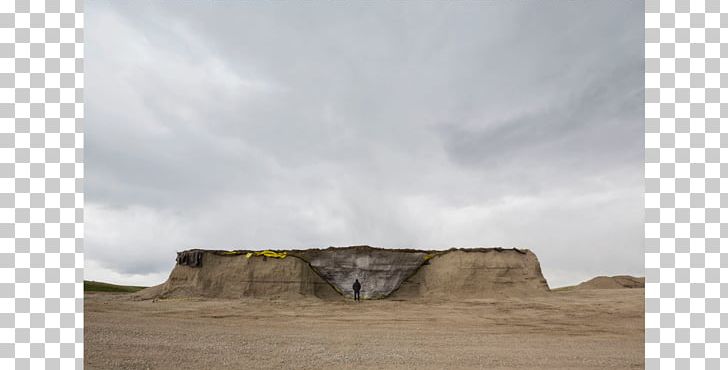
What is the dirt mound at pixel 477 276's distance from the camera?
24.8 meters

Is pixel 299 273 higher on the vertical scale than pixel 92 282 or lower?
higher

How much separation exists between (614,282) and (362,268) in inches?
997

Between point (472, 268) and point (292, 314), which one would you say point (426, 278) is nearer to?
point (472, 268)

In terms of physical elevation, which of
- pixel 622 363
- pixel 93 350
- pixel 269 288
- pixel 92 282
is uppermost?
pixel 93 350

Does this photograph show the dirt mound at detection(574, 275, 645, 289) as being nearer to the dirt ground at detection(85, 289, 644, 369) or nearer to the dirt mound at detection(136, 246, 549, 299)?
the dirt mound at detection(136, 246, 549, 299)

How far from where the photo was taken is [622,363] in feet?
25.5

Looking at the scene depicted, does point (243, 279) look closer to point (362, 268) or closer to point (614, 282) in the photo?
point (362, 268)

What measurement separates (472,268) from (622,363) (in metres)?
18.2

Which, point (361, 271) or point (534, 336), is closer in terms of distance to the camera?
point (534, 336)

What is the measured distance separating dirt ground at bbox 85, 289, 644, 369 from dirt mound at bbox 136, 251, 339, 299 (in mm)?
8024

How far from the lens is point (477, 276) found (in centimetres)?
2547

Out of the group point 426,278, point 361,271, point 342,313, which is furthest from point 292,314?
point 426,278

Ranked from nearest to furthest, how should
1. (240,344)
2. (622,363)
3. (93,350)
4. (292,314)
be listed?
(93,350) < (622,363) < (240,344) < (292,314)

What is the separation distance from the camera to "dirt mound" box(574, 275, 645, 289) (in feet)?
119
